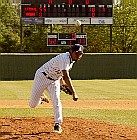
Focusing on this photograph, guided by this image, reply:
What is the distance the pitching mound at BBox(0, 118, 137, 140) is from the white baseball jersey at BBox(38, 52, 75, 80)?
1.01 m

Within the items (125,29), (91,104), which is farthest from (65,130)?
(125,29)

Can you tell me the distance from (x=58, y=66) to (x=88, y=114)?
3991 mm

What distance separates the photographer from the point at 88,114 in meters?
→ 11.0

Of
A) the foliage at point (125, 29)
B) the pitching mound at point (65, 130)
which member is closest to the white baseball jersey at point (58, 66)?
the pitching mound at point (65, 130)

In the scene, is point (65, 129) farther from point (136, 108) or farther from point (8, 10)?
point (8, 10)

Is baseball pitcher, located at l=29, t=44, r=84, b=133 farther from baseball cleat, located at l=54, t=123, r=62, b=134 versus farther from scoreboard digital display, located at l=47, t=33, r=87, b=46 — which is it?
scoreboard digital display, located at l=47, t=33, r=87, b=46

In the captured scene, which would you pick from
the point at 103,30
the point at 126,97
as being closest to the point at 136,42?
the point at 103,30

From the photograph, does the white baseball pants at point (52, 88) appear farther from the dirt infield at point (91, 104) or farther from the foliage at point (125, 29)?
the foliage at point (125, 29)

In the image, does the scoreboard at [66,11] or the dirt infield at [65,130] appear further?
the scoreboard at [66,11]

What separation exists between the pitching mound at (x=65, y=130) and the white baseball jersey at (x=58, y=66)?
1.01 meters

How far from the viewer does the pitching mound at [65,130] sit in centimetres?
734

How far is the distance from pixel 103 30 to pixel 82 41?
10.9 metres

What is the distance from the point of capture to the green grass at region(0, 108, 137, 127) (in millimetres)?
10156

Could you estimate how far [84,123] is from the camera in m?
8.77
